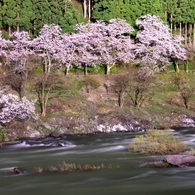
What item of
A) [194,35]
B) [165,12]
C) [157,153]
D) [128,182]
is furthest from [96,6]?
[128,182]

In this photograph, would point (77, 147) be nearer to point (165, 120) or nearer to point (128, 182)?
point (128, 182)

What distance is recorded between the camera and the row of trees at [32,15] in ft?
158

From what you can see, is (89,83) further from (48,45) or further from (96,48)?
(96,48)

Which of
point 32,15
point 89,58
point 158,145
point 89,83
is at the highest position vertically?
point 32,15

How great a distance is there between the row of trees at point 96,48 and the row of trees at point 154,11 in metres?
2.01

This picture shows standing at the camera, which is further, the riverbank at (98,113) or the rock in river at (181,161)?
the riverbank at (98,113)

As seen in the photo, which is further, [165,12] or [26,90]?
[165,12]

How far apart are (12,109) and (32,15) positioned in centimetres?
2331

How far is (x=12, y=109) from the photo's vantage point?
95.0 ft

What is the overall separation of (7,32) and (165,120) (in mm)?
26799

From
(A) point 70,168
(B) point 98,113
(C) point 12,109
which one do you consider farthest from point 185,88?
(A) point 70,168

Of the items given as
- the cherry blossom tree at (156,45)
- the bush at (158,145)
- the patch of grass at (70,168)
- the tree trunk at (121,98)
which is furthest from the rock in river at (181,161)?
the cherry blossom tree at (156,45)

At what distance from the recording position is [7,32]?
50375mm

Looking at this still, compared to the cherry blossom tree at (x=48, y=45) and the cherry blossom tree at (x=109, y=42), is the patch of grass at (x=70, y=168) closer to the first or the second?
the cherry blossom tree at (x=48, y=45)
